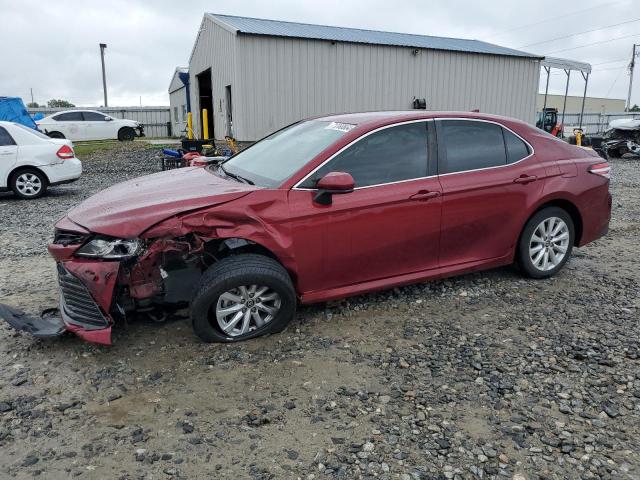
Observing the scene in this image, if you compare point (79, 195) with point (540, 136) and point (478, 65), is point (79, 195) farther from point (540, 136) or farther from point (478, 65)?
point (478, 65)

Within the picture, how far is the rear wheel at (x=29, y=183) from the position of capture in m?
9.75

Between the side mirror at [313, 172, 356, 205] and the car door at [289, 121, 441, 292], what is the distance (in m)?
0.05

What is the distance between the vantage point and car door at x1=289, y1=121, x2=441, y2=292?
3693 millimetres

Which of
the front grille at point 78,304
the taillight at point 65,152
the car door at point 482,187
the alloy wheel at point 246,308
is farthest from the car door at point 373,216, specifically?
the taillight at point 65,152

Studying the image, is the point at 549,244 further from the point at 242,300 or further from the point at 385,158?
the point at 242,300

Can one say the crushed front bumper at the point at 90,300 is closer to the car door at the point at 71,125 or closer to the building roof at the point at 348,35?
the building roof at the point at 348,35

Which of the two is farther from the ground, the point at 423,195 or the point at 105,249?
the point at 423,195

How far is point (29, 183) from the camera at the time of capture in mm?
9867

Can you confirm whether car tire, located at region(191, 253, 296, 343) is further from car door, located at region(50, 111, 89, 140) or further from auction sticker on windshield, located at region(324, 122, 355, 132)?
car door, located at region(50, 111, 89, 140)

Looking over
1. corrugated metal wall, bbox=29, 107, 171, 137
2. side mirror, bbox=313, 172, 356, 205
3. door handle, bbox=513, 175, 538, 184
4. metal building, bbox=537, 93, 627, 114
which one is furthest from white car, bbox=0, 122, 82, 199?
metal building, bbox=537, 93, 627, 114

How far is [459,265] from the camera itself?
14.3 feet

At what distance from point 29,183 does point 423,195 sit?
28.6ft

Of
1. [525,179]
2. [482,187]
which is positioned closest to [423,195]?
[482,187]

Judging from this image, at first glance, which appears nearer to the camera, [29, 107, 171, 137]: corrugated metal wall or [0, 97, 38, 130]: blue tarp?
[0, 97, 38, 130]: blue tarp
